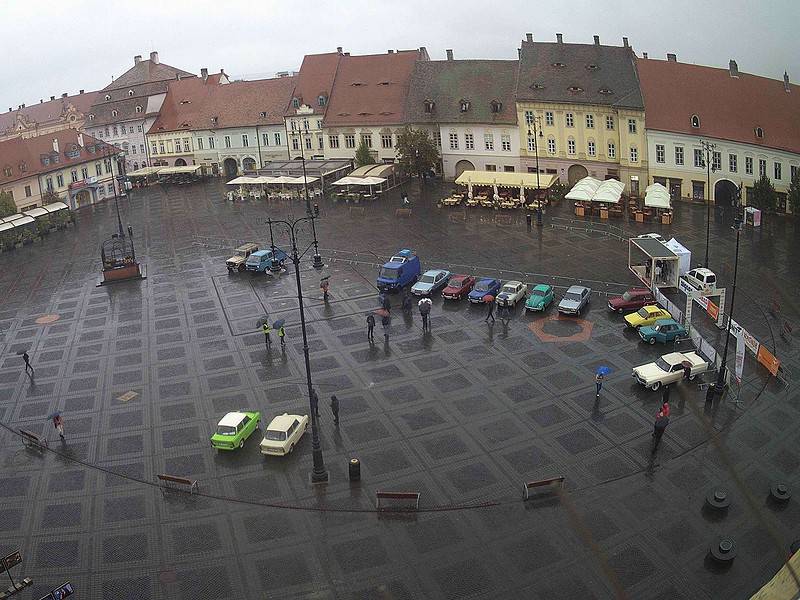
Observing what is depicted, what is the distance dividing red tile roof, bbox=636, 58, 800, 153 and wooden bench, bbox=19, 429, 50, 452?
4970 cm

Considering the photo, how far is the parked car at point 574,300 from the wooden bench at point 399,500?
707 inches

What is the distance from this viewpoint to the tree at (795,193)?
53.2 m

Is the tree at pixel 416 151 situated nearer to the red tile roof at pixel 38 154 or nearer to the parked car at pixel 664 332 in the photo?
the red tile roof at pixel 38 154

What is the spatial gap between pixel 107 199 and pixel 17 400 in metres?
51.2

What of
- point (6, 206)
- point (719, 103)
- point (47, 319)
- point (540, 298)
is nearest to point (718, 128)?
point (719, 103)

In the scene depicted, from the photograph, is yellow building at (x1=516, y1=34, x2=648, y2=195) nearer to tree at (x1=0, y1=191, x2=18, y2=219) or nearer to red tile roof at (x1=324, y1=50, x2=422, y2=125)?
red tile roof at (x1=324, y1=50, x2=422, y2=125)

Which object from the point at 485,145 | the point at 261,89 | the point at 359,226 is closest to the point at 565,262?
the point at 359,226

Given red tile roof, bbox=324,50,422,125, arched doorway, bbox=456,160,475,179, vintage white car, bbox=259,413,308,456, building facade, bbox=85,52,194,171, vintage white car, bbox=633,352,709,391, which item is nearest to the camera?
vintage white car, bbox=259,413,308,456

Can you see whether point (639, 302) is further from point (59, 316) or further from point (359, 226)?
point (59, 316)

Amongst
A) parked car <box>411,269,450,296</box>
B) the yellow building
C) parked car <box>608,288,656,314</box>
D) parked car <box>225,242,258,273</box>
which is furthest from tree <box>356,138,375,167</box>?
parked car <box>608,288,656,314</box>

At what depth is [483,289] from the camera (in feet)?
145

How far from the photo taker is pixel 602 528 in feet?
81.1

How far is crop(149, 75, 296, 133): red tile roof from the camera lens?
86.6 metres

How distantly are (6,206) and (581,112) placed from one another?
49648mm
